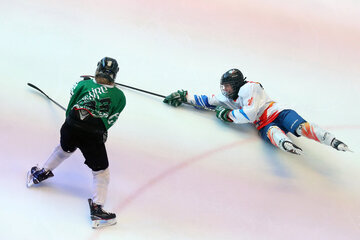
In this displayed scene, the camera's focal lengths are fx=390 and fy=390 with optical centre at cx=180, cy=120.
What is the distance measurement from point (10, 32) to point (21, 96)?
0.85 meters

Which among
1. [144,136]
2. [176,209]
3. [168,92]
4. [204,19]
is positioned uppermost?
[204,19]

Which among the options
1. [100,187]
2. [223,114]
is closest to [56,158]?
[100,187]

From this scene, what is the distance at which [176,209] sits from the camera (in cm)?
223

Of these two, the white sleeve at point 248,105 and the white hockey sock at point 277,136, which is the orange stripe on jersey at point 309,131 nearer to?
the white hockey sock at point 277,136

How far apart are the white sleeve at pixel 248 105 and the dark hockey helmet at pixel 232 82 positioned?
5 centimetres

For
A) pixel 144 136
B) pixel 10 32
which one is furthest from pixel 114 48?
pixel 144 136

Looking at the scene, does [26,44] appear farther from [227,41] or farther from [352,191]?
[352,191]

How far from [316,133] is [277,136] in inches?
10.2

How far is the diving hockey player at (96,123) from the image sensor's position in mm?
2029

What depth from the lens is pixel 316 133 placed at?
265 centimetres

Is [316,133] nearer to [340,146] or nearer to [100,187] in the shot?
[340,146]

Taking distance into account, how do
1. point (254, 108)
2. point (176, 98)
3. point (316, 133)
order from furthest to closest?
point (176, 98) < point (254, 108) < point (316, 133)

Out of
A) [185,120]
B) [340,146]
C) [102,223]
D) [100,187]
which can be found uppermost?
[340,146]

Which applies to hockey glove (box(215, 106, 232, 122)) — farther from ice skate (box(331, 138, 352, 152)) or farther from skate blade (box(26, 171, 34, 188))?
skate blade (box(26, 171, 34, 188))
